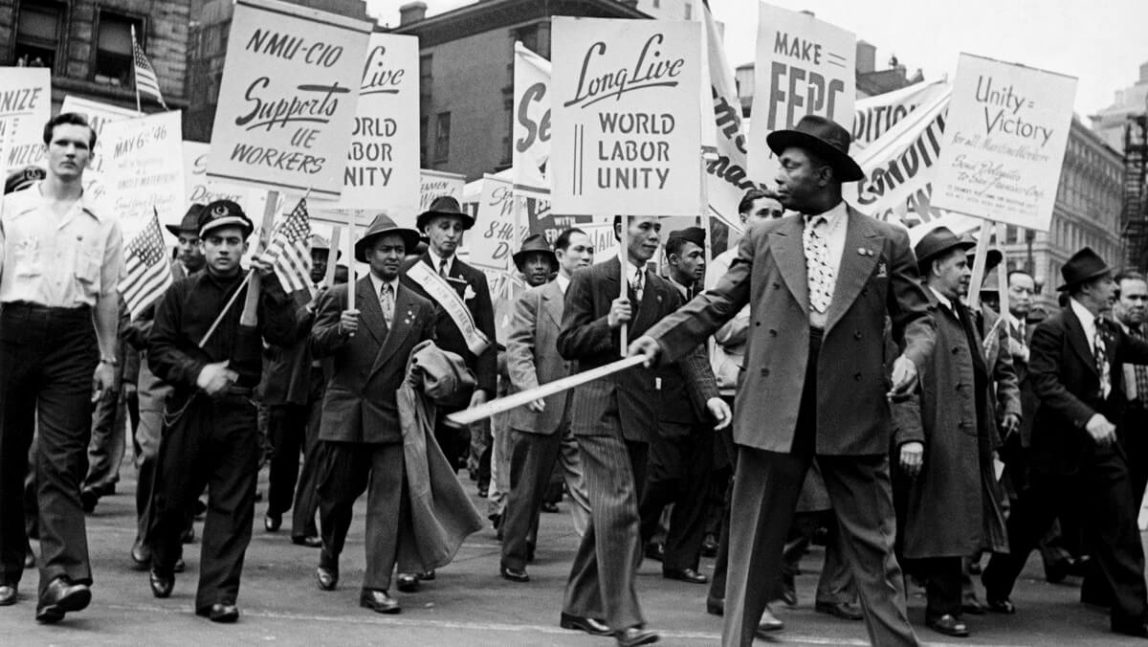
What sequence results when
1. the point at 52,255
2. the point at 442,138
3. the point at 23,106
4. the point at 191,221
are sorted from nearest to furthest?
the point at 52,255, the point at 191,221, the point at 23,106, the point at 442,138

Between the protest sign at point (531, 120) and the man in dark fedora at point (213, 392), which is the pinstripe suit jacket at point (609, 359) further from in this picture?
the protest sign at point (531, 120)

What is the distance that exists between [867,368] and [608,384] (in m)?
1.67

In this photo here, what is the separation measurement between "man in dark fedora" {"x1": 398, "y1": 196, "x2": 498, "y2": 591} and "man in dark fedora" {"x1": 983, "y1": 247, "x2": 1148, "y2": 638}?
317 centimetres

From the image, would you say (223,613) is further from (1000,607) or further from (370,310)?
(1000,607)

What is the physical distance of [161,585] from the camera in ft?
23.0

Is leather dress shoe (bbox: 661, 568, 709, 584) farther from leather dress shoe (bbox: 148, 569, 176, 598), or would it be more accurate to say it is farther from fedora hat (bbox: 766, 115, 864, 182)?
fedora hat (bbox: 766, 115, 864, 182)

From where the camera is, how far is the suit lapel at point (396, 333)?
7.45 m

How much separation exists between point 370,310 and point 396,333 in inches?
8.5

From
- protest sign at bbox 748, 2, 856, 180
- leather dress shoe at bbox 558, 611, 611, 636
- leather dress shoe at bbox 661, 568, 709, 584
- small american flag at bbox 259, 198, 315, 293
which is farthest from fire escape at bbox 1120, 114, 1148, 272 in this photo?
leather dress shoe at bbox 558, 611, 611, 636

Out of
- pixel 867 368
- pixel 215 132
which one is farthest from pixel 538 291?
pixel 867 368

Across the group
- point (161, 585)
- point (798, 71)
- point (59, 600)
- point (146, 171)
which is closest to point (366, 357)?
point (161, 585)

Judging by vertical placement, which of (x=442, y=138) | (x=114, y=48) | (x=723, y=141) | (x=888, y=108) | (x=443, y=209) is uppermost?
(x=442, y=138)

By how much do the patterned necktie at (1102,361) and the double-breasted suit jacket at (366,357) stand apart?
380cm

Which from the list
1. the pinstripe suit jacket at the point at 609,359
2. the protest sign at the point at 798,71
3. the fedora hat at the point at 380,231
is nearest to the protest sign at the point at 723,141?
the protest sign at the point at 798,71
